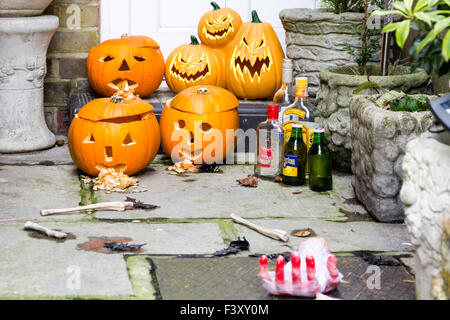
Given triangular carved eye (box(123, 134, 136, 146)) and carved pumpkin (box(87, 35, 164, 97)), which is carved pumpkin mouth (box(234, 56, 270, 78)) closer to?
carved pumpkin (box(87, 35, 164, 97))

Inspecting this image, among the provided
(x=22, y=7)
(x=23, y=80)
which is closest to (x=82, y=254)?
(x=23, y=80)

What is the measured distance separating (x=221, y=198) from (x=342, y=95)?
0.84 meters

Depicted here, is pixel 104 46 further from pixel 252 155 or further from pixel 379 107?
pixel 379 107

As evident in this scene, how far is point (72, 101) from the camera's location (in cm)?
417

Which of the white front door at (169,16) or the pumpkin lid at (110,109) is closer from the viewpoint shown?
the pumpkin lid at (110,109)

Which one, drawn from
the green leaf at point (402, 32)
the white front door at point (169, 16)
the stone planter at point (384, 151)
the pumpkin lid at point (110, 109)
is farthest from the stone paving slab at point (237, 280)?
the white front door at point (169, 16)

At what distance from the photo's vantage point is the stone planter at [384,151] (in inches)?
113

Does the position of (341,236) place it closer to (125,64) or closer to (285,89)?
(285,89)

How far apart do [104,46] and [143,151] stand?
986 mm

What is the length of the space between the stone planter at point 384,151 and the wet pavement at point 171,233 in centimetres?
8

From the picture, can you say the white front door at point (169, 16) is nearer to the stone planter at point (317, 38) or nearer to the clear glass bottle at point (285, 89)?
the stone planter at point (317, 38)

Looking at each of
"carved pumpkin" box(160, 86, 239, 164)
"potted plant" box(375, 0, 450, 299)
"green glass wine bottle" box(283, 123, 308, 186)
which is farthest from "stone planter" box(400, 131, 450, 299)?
"carved pumpkin" box(160, 86, 239, 164)

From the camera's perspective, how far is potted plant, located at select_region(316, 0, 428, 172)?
11.4 feet

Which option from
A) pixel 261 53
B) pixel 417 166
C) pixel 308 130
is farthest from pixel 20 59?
pixel 417 166
